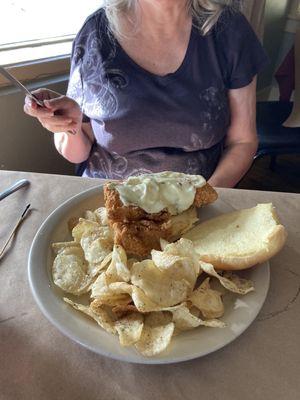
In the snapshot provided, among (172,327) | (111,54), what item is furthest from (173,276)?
(111,54)

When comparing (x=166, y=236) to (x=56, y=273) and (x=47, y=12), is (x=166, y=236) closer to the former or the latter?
(x=56, y=273)

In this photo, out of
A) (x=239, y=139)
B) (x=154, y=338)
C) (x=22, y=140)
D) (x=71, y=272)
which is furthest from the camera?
(x=22, y=140)

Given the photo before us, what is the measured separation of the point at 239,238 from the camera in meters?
0.74

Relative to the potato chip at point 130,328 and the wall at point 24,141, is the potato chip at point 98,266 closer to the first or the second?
the potato chip at point 130,328

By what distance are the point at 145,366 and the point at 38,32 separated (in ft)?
5.92

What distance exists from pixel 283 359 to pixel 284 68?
176 centimetres

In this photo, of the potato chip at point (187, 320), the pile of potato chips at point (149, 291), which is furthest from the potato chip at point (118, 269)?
the potato chip at point (187, 320)

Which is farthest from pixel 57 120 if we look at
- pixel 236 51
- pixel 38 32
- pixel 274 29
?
pixel 274 29

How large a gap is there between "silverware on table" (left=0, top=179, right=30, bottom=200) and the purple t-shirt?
35 cm

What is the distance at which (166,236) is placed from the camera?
78 centimetres

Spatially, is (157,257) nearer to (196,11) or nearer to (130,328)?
(130,328)

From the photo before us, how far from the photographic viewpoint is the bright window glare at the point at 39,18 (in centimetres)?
171

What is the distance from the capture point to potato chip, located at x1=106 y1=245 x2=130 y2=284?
64 cm

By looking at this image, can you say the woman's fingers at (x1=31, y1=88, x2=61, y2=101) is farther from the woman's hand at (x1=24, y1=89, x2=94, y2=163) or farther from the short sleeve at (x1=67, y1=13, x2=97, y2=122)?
the short sleeve at (x1=67, y1=13, x2=97, y2=122)
